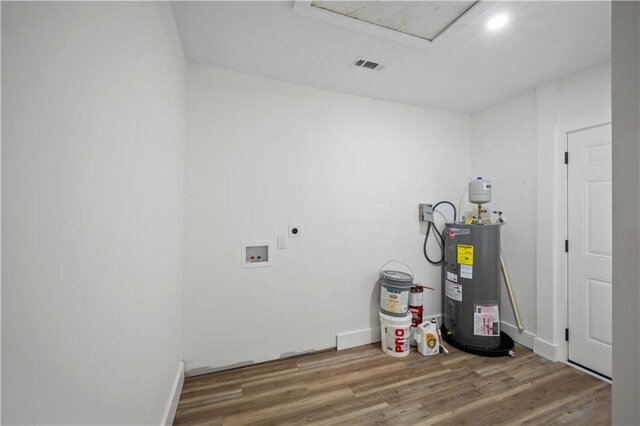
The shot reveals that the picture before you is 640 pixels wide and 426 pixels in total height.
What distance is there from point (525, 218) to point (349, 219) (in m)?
1.84

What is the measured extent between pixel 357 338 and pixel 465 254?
1.39 meters

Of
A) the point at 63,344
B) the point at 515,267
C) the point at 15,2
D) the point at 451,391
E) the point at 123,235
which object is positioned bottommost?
the point at 451,391

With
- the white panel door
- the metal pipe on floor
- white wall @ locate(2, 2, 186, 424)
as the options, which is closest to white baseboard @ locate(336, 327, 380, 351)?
the metal pipe on floor

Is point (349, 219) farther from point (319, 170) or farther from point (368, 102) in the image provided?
point (368, 102)

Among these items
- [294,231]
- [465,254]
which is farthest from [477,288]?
[294,231]

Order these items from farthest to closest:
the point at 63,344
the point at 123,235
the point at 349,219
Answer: the point at 349,219
the point at 123,235
the point at 63,344

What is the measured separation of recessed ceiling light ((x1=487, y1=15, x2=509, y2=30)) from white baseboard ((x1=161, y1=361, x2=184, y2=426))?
312 cm

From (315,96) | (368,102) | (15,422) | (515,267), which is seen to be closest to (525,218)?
A: (515,267)

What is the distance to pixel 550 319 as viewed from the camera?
89.7 inches

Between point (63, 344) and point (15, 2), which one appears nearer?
point (15, 2)

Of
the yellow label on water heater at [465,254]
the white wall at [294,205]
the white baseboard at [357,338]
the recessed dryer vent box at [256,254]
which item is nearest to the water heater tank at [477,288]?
the yellow label on water heater at [465,254]

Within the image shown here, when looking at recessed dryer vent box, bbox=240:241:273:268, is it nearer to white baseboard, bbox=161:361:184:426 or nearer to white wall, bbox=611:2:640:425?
white baseboard, bbox=161:361:184:426

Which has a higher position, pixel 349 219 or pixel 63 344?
pixel 349 219

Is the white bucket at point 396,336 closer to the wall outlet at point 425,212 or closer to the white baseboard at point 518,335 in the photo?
the wall outlet at point 425,212
